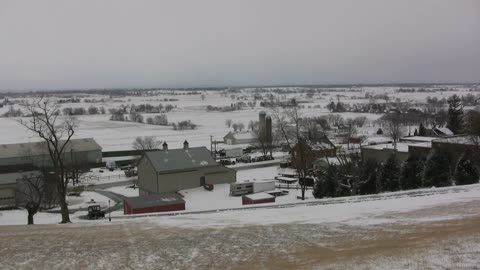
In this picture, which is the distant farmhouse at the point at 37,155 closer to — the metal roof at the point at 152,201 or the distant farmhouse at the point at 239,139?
the metal roof at the point at 152,201

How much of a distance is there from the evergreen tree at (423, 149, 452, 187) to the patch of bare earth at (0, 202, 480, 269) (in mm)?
16193

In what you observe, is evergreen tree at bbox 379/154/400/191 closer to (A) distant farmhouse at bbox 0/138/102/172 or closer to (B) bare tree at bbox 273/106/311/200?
(B) bare tree at bbox 273/106/311/200

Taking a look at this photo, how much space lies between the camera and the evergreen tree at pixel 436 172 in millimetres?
32125

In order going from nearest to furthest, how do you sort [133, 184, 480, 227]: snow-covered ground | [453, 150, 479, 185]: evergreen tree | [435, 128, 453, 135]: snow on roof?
[133, 184, 480, 227]: snow-covered ground < [453, 150, 479, 185]: evergreen tree < [435, 128, 453, 135]: snow on roof

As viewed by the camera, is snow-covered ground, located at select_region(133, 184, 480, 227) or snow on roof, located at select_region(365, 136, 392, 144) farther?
snow on roof, located at select_region(365, 136, 392, 144)

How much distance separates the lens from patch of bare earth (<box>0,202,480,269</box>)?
37.0ft

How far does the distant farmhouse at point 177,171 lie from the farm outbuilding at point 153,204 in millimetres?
8036

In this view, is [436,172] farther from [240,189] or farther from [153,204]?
[153,204]

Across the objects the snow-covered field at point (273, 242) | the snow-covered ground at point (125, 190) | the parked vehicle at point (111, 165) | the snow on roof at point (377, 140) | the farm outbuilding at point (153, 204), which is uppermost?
the snow-covered field at point (273, 242)

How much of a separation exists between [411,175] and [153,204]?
63.6 feet

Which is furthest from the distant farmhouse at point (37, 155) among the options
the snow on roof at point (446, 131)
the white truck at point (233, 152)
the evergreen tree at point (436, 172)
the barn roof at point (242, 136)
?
the snow on roof at point (446, 131)

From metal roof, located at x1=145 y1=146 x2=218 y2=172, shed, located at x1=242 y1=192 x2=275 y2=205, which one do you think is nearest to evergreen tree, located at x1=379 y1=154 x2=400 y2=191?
shed, located at x1=242 y1=192 x2=275 y2=205

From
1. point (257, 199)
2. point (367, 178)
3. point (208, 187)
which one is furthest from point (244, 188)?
point (367, 178)

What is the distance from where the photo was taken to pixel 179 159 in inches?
1772
